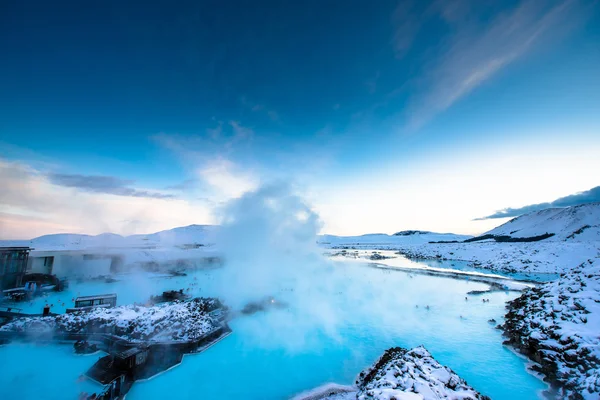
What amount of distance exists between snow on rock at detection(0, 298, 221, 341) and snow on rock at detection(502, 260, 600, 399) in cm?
2318

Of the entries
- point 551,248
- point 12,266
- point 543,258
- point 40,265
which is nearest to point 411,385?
point 12,266

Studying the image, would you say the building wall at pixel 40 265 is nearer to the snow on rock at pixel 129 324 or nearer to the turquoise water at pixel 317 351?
the turquoise water at pixel 317 351

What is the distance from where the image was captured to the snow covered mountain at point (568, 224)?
7881 cm

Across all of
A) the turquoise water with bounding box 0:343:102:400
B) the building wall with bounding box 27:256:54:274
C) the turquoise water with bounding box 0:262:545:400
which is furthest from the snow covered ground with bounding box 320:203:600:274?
the building wall with bounding box 27:256:54:274

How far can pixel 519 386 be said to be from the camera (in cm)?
1446

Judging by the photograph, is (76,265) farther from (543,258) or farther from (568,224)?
(568,224)

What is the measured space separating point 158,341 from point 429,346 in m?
20.3

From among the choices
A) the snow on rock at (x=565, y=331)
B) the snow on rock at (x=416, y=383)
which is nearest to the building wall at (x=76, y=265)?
the snow on rock at (x=416, y=383)

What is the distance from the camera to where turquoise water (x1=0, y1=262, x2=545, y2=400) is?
14.3 metres

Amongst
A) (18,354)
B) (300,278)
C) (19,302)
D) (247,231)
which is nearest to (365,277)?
(300,278)

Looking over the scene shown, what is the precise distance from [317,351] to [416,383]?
9955 mm

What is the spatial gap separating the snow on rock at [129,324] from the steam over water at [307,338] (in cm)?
186

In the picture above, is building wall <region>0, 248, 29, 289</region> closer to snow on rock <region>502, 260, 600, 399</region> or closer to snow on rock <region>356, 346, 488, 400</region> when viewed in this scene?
snow on rock <region>356, 346, 488, 400</region>

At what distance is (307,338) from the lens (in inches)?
829
